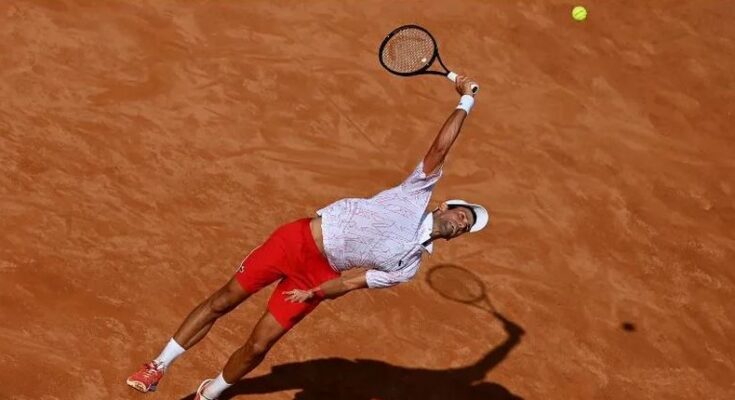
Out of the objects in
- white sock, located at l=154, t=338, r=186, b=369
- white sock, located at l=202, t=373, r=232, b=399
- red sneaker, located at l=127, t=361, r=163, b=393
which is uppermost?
white sock, located at l=154, t=338, r=186, b=369

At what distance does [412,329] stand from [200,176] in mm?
2569

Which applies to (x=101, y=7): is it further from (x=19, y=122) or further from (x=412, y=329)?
(x=412, y=329)

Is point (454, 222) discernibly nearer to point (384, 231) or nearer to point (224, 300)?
point (384, 231)

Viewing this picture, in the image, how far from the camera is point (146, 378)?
6.46 meters

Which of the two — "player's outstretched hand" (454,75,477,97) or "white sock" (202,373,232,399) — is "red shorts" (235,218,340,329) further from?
"player's outstretched hand" (454,75,477,97)

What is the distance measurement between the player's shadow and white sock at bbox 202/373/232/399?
1.73 ft

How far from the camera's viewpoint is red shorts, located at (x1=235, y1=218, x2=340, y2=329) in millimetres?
6375

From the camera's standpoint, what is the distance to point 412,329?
27.3 feet

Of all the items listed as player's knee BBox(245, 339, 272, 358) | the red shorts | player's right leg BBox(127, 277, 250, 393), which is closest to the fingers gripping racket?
the red shorts

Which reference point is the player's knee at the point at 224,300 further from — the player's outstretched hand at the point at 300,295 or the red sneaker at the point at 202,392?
the red sneaker at the point at 202,392

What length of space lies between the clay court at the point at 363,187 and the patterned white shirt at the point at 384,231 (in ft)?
5.92

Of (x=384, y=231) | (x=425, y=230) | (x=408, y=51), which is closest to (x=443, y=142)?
(x=425, y=230)

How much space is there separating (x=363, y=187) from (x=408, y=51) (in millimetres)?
2344

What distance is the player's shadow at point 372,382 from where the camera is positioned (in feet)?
24.9
